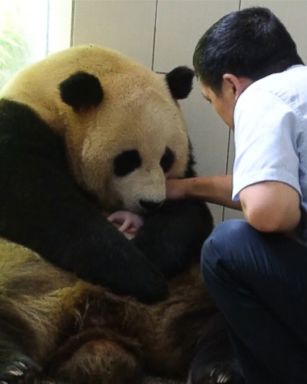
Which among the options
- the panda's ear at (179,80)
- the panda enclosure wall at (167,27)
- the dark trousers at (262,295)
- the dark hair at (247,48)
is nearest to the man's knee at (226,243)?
the dark trousers at (262,295)

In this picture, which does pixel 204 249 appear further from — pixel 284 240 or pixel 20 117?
pixel 20 117

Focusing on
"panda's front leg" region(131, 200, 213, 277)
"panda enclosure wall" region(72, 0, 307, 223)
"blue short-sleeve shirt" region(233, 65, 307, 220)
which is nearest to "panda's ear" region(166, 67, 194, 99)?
"panda's front leg" region(131, 200, 213, 277)

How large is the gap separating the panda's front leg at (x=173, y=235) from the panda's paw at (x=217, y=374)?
287mm

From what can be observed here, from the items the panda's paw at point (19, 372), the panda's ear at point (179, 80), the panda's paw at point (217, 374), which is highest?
the panda's ear at point (179, 80)

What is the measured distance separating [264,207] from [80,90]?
61 centimetres

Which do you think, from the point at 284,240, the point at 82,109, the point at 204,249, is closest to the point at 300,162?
the point at 284,240

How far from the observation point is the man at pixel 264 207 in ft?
3.97

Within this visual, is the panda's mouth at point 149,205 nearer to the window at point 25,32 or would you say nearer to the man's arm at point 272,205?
the man's arm at point 272,205

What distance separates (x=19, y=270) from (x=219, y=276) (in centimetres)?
46

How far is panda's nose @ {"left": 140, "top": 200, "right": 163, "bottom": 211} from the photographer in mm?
1661

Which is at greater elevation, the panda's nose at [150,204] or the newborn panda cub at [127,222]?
the panda's nose at [150,204]

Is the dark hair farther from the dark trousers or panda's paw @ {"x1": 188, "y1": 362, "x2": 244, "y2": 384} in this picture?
panda's paw @ {"x1": 188, "y1": 362, "x2": 244, "y2": 384}

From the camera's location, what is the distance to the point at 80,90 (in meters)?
1.62

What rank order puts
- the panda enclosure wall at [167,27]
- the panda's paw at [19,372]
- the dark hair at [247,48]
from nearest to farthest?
the panda's paw at [19,372], the dark hair at [247,48], the panda enclosure wall at [167,27]
